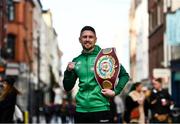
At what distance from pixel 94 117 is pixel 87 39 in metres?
0.71

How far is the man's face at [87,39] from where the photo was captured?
6555 mm

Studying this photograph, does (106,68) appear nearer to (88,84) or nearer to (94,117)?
(88,84)

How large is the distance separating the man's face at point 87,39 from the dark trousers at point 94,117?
599 millimetres

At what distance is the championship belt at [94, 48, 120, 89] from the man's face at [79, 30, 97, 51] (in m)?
0.12

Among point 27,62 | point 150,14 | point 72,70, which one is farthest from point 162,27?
point 72,70

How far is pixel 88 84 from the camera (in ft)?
21.9

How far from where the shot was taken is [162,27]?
57062mm

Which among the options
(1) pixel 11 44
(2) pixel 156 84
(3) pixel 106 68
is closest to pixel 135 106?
(2) pixel 156 84

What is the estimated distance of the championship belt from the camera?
653 cm

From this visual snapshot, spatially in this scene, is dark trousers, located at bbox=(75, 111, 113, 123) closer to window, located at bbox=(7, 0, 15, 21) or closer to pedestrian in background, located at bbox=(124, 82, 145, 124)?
pedestrian in background, located at bbox=(124, 82, 145, 124)

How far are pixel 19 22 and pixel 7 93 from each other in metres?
54.9

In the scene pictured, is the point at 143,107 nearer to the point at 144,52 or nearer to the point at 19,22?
the point at 19,22

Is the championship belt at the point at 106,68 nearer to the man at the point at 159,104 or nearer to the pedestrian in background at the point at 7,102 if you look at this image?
the pedestrian in background at the point at 7,102

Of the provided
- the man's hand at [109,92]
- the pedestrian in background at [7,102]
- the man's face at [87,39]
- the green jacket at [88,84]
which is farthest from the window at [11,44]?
the man's hand at [109,92]
